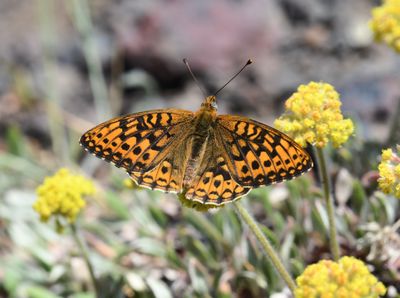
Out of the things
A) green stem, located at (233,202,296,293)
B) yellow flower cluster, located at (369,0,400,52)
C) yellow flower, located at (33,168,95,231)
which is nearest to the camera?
green stem, located at (233,202,296,293)

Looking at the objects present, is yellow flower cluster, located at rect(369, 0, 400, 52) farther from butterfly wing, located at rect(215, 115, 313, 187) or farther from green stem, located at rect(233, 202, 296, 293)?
green stem, located at rect(233, 202, 296, 293)

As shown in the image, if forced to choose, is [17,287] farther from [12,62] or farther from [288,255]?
[12,62]

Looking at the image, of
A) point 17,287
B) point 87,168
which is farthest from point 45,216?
point 87,168

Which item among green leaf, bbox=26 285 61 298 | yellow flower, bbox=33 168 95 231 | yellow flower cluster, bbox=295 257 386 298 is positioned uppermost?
yellow flower, bbox=33 168 95 231

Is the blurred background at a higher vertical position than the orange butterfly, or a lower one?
higher

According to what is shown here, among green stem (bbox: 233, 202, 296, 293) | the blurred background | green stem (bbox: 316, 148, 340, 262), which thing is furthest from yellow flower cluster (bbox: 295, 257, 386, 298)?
the blurred background

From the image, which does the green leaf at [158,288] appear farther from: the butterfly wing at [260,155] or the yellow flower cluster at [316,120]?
the yellow flower cluster at [316,120]

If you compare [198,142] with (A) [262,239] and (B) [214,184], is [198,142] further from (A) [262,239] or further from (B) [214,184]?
(A) [262,239]

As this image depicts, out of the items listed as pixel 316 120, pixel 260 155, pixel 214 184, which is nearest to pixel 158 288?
pixel 214 184

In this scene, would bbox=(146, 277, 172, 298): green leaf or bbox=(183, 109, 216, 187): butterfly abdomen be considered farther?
bbox=(146, 277, 172, 298): green leaf
